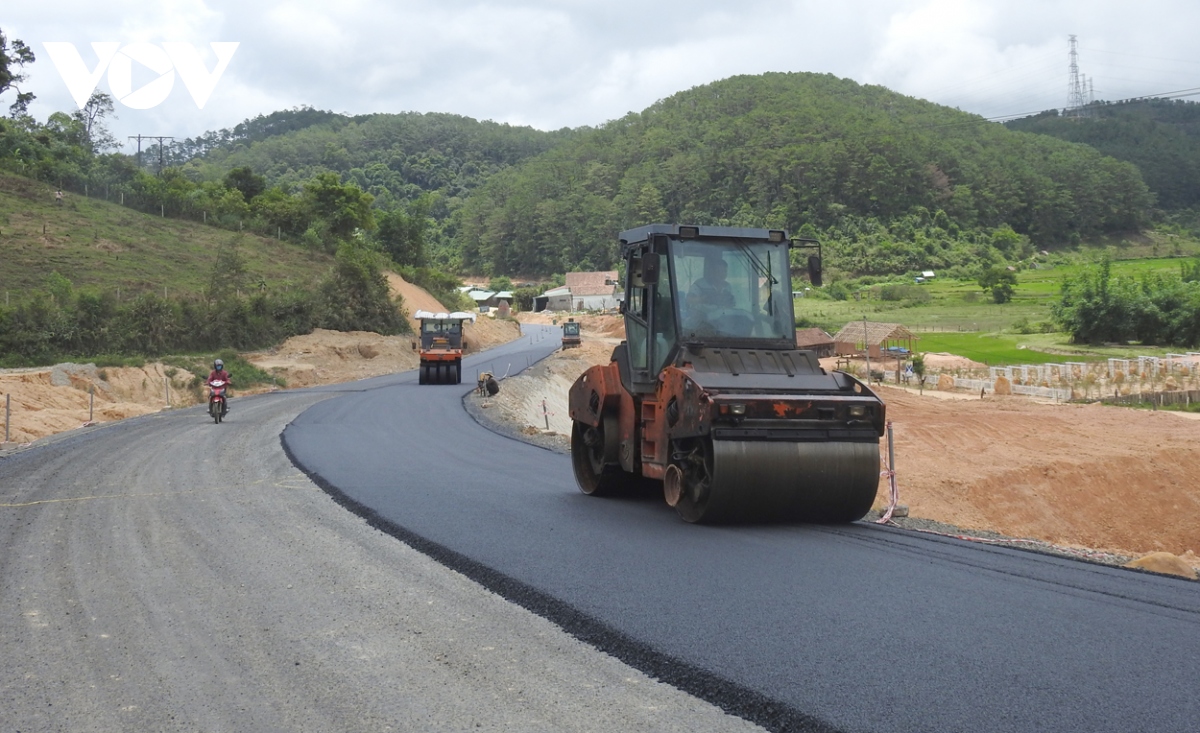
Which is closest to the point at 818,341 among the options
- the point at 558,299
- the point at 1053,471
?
the point at 1053,471

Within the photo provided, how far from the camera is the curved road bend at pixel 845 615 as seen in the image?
4391mm

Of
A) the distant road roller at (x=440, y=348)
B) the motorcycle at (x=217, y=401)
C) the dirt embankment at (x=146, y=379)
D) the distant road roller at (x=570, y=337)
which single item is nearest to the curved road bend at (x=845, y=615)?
the motorcycle at (x=217, y=401)

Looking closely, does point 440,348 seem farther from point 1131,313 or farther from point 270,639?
point 1131,313

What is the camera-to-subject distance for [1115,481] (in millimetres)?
20672

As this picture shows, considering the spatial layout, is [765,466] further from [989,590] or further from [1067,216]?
[1067,216]

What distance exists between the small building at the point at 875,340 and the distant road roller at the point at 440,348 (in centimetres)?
2312

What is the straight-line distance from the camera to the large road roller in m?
8.20

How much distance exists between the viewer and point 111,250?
48469 mm

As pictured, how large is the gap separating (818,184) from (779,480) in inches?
3738

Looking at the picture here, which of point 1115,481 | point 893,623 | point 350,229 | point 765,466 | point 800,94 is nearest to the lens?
point 893,623

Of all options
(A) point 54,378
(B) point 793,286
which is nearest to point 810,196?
(A) point 54,378

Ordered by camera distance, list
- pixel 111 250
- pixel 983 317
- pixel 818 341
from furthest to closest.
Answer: pixel 983 317
pixel 818 341
pixel 111 250

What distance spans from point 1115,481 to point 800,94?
389ft

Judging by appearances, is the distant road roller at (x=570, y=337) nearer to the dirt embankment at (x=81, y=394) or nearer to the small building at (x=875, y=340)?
the small building at (x=875, y=340)
